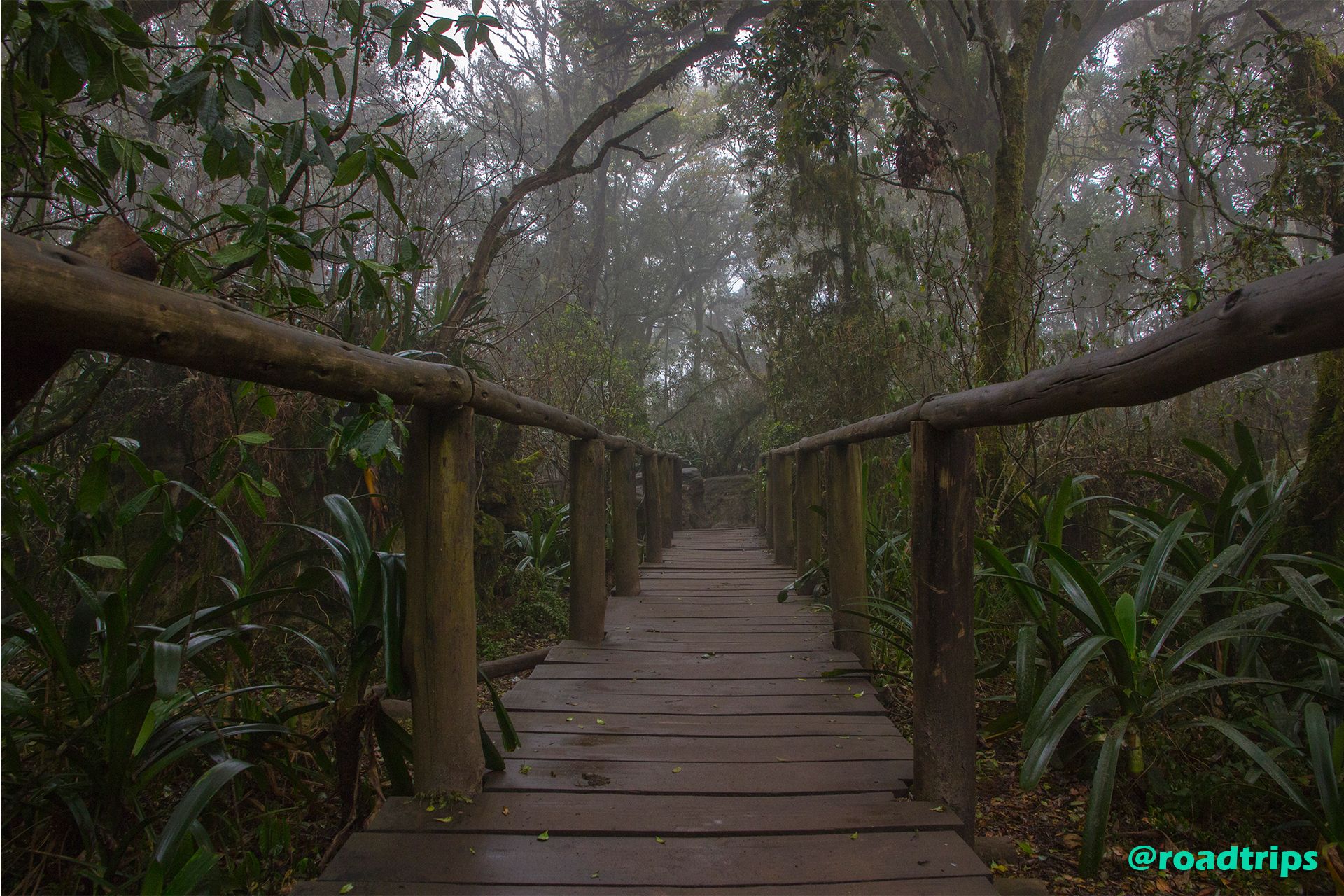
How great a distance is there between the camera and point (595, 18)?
1162 cm

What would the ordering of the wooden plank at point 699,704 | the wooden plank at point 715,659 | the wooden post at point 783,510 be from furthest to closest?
1. the wooden post at point 783,510
2. the wooden plank at point 715,659
3. the wooden plank at point 699,704

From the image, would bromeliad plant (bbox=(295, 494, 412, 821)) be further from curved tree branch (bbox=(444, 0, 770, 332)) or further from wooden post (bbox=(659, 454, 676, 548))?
wooden post (bbox=(659, 454, 676, 548))

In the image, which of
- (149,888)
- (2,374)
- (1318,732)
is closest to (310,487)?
(149,888)

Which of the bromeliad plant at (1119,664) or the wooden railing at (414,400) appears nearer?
the wooden railing at (414,400)

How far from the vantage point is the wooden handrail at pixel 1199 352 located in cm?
101

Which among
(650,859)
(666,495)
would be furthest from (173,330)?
(666,495)

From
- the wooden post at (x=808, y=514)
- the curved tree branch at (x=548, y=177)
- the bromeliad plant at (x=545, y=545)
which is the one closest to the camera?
the wooden post at (x=808, y=514)

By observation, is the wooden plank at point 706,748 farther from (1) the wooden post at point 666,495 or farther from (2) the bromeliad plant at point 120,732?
(1) the wooden post at point 666,495

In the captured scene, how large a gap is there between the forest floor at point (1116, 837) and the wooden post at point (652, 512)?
3887mm

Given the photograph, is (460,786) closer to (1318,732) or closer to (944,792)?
(944,792)

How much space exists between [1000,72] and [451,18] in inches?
158

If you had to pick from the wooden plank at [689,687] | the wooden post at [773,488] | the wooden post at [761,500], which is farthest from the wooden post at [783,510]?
the wooden plank at [689,687]

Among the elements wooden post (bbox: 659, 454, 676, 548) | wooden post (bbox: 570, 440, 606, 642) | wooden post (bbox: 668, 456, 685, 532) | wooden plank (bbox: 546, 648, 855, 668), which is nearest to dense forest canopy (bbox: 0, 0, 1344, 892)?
wooden plank (bbox: 546, 648, 855, 668)

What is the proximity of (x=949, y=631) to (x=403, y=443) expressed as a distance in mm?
1776
